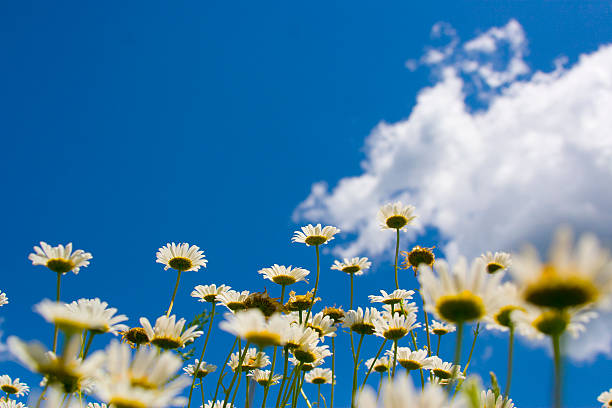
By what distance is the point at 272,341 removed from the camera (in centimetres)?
167

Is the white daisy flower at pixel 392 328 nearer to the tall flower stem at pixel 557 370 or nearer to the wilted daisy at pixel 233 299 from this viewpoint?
the wilted daisy at pixel 233 299

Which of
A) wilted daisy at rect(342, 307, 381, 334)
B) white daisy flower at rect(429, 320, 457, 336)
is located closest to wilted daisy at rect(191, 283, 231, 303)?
wilted daisy at rect(342, 307, 381, 334)

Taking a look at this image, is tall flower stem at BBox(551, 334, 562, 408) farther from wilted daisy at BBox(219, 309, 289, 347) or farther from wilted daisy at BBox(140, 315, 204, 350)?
wilted daisy at BBox(140, 315, 204, 350)

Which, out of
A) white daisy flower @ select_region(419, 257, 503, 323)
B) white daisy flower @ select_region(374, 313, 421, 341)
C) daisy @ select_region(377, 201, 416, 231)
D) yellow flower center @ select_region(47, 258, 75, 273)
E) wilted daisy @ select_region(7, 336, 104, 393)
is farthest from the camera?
daisy @ select_region(377, 201, 416, 231)

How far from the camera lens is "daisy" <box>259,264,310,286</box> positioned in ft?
13.2

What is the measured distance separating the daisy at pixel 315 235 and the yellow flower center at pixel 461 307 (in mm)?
2973

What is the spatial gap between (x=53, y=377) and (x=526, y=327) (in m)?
1.38

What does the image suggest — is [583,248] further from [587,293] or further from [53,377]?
[53,377]

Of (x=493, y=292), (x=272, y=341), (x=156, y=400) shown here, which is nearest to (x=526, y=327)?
(x=493, y=292)

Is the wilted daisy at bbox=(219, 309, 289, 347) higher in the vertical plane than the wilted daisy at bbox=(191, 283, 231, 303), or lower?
lower

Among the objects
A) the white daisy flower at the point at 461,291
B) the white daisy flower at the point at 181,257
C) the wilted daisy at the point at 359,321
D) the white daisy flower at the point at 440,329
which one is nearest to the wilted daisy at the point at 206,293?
the white daisy flower at the point at 181,257

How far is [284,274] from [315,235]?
52 cm

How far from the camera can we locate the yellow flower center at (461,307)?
131cm

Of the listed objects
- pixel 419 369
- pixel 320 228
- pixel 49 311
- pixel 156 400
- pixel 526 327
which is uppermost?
pixel 320 228
